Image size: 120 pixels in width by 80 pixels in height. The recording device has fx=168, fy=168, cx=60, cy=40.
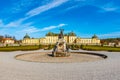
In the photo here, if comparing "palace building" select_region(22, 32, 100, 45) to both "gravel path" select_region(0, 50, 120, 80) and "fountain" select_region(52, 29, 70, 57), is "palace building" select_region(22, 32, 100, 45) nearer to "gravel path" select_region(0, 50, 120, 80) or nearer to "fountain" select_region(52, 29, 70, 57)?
"fountain" select_region(52, 29, 70, 57)

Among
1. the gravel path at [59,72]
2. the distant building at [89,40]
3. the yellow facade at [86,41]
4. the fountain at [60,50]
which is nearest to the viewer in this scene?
the gravel path at [59,72]

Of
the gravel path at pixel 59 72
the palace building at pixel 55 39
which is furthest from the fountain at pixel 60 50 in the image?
the palace building at pixel 55 39

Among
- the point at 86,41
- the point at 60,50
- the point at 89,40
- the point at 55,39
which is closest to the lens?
the point at 60,50

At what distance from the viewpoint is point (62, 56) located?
2133 centimetres

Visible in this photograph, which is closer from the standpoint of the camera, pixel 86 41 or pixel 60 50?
pixel 60 50

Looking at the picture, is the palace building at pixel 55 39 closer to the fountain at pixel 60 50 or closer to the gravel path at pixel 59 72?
the fountain at pixel 60 50

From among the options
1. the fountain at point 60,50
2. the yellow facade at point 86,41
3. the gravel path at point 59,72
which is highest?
the yellow facade at point 86,41

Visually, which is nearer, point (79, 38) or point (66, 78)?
point (66, 78)

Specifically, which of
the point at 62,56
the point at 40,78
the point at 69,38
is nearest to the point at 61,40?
the point at 62,56

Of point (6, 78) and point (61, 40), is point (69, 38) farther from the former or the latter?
point (6, 78)

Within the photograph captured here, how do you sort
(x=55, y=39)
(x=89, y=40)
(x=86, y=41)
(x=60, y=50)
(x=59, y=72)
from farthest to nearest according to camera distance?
1. (x=89, y=40)
2. (x=86, y=41)
3. (x=55, y=39)
4. (x=60, y=50)
5. (x=59, y=72)

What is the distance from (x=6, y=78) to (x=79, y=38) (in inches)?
3966

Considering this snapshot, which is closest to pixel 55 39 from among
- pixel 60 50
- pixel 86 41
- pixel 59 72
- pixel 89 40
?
pixel 86 41

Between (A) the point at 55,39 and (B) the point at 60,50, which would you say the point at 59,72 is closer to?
(B) the point at 60,50
